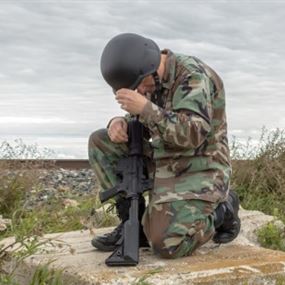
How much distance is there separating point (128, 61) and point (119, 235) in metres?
1.10

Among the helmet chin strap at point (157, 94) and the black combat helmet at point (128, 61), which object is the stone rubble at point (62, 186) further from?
the black combat helmet at point (128, 61)

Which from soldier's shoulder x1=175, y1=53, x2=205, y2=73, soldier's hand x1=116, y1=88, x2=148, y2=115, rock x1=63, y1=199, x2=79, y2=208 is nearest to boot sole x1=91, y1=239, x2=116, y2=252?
soldier's hand x1=116, y1=88, x2=148, y2=115

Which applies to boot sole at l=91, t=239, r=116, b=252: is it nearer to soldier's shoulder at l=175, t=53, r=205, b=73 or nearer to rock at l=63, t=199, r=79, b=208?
soldier's shoulder at l=175, t=53, r=205, b=73

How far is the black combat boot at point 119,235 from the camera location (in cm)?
486

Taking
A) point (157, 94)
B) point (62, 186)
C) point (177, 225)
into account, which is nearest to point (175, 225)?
point (177, 225)

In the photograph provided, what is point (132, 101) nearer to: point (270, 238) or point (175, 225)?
point (175, 225)

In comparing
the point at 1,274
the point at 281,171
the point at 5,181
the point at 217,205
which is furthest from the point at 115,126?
the point at 281,171

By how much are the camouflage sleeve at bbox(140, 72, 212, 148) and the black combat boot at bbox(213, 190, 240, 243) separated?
21.6 inches

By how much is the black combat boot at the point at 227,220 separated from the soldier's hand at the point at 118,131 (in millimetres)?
680

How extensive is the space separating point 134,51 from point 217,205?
39.9 inches

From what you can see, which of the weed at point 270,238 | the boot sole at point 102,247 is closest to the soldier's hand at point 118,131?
the boot sole at point 102,247

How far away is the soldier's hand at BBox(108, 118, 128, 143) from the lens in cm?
472

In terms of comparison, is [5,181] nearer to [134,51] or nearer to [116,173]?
[116,173]

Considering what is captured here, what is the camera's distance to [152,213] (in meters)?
4.67
